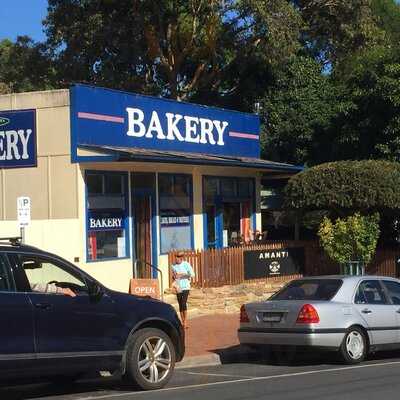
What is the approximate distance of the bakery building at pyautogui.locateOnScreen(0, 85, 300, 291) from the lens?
16.5m

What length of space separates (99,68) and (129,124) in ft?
47.8

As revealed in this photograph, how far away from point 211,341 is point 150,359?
4497 millimetres

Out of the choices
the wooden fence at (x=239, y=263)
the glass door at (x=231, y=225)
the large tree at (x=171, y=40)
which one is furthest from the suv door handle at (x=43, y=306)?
the large tree at (x=171, y=40)

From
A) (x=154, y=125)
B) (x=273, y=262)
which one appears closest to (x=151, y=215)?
(x=154, y=125)

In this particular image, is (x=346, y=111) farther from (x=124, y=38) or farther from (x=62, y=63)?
(x=62, y=63)

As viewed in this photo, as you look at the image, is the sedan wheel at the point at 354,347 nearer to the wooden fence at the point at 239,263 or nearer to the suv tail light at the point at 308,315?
the suv tail light at the point at 308,315

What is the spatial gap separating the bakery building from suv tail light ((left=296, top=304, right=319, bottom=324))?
5876 mm

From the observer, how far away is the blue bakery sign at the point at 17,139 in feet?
55.0

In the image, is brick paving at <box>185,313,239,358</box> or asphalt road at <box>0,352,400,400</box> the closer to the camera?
asphalt road at <box>0,352,400,400</box>

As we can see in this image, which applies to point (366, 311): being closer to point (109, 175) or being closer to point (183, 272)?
point (183, 272)

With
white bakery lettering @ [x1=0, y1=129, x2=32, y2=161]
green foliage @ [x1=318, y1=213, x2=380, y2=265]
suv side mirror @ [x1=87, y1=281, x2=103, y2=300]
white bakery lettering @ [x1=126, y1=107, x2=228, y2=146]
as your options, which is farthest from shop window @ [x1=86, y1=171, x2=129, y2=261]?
suv side mirror @ [x1=87, y1=281, x2=103, y2=300]

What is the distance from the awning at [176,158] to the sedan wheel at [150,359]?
670 centimetres

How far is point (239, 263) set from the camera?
20125mm

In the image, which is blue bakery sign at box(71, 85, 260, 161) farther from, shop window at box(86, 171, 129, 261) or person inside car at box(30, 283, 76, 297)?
person inside car at box(30, 283, 76, 297)
